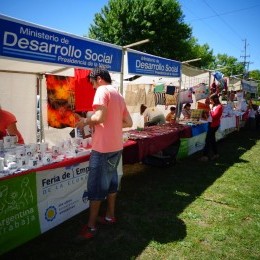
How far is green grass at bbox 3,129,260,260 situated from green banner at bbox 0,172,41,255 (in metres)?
0.19

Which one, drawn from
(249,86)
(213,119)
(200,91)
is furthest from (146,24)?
(213,119)

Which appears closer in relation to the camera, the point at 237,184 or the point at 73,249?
the point at 73,249

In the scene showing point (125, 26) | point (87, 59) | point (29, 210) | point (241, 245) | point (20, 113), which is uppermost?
point (125, 26)

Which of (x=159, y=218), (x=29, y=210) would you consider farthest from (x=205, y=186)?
(x=29, y=210)

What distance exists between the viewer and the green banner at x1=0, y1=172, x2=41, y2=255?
296 centimetres

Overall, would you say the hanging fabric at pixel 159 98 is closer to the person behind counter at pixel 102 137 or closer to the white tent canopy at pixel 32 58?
the white tent canopy at pixel 32 58

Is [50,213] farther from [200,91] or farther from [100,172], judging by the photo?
[200,91]

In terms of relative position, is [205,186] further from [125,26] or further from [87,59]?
[125,26]

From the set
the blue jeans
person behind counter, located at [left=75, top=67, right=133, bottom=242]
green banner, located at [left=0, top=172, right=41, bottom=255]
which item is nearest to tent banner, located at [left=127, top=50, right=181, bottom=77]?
person behind counter, located at [left=75, top=67, right=133, bottom=242]

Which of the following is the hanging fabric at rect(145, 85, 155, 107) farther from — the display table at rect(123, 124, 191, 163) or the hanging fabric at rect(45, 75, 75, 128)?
the hanging fabric at rect(45, 75, 75, 128)

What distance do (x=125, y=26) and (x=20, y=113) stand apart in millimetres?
18379

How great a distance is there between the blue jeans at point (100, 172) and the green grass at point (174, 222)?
62cm

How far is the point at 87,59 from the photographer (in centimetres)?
452

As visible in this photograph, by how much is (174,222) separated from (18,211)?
84.6 inches
